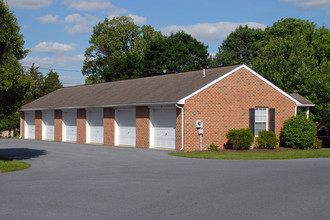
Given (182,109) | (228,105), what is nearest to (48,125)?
(182,109)

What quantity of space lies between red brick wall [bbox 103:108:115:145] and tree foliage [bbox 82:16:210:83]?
83.8ft

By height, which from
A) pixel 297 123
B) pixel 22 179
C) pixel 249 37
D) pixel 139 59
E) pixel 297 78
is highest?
pixel 249 37

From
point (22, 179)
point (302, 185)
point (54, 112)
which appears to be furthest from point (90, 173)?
point (54, 112)

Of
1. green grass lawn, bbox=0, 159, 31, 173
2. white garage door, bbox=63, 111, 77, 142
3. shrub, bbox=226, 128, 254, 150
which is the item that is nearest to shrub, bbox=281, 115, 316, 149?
shrub, bbox=226, 128, 254, 150

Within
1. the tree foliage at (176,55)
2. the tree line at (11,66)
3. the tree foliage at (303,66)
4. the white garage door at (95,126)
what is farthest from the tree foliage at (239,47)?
the tree line at (11,66)

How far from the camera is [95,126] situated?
3077 centimetres

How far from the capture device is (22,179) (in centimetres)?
1238

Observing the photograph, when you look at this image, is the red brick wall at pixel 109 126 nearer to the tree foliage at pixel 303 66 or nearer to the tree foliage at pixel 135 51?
the tree foliage at pixel 303 66

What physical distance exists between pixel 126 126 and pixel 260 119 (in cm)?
925

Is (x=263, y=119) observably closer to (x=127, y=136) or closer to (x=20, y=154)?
(x=127, y=136)

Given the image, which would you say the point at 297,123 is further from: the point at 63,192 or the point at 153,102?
the point at 63,192

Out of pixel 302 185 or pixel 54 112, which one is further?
pixel 54 112

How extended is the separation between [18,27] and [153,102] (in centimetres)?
962

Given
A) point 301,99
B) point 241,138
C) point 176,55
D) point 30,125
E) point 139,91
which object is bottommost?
point 241,138
